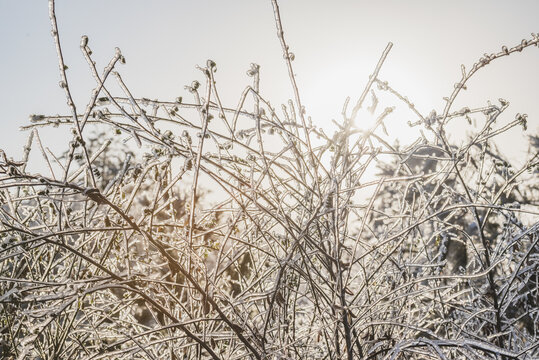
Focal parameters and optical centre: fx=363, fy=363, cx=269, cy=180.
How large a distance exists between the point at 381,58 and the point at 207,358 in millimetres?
1957

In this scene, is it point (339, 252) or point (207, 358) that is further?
point (207, 358)

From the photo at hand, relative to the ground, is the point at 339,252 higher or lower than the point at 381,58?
lower

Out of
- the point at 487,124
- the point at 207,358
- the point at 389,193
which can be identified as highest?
the point at 389,193

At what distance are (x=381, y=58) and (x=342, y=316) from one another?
3.57 feet

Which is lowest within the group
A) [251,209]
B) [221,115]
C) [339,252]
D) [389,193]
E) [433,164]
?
[339,252]

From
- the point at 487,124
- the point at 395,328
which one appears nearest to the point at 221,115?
the point at 487,124

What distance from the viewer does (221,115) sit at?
146 cm

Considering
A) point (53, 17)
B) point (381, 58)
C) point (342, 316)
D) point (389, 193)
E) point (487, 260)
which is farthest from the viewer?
point (389, 193)

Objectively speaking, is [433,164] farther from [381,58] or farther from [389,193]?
[381,58]

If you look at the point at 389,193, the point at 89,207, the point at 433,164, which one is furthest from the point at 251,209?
the point at 433,164

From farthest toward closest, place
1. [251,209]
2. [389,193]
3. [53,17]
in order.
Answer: [389,193]
[251,209]
[53,17]

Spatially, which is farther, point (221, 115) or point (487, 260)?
point (487, 260)

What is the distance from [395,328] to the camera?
7.36 ft

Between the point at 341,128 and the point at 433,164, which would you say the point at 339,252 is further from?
the point at 433,164
